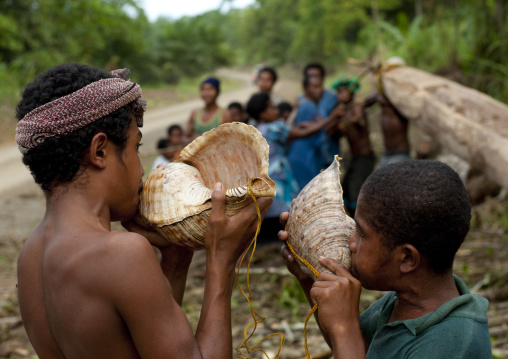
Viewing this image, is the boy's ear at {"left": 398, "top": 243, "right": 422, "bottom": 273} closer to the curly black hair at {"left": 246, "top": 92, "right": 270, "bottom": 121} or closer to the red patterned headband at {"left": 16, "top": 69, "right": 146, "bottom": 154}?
the red patterned headband at {"left": 16, "top": 69, "right": 146, "bottom": 154}

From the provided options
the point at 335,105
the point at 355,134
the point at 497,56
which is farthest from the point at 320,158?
the point at 497,56

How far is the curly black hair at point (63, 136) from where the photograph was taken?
1.53 meters

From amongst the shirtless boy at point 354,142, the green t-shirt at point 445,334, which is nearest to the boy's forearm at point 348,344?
the green t-shirt at point 445,334

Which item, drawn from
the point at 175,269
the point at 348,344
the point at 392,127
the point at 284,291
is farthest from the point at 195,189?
the point at 392,127

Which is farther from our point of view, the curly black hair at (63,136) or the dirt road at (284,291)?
the dirt road at (284,291)

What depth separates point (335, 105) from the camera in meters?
6.95

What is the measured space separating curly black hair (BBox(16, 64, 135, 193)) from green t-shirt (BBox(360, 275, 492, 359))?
99cm

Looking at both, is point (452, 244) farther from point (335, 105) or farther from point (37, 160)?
point (335, 105)

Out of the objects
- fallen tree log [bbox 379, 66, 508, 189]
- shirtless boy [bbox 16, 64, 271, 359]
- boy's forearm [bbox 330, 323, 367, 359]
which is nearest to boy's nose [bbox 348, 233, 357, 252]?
boy's forearm [bbox 330, 323, 367, 359]

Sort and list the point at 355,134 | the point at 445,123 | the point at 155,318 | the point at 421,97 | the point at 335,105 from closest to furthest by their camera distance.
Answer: the point at 155,318 < the point at 445,123 < the point at 421,97 < the point at 355,134 < the point at 335,105

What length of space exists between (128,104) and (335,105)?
218 inches

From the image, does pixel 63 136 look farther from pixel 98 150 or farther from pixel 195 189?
pixel 195 189

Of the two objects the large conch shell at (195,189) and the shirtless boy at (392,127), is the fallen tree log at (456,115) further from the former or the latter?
the large conch shell at (195,189)

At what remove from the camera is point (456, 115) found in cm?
510
